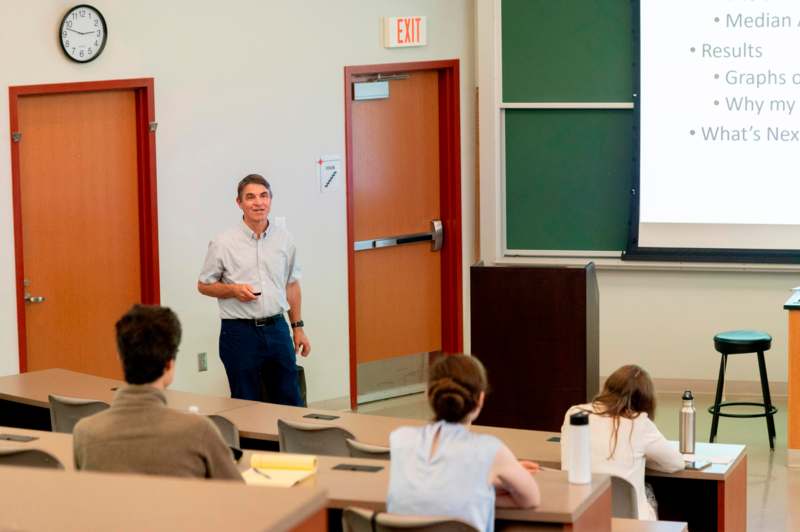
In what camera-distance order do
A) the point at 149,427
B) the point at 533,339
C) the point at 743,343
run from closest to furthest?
the point at 149,427 < the point at 533,339 < the point at 743,343

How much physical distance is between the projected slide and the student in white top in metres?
4.23

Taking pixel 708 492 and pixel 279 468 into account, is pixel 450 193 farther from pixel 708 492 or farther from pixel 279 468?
pixel 279 468

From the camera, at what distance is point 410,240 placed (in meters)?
8.84

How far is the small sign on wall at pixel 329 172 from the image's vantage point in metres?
8.16

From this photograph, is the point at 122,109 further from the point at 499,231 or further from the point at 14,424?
the point at 499,231

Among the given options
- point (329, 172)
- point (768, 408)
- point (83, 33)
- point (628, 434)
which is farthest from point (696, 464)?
point (329, 172)

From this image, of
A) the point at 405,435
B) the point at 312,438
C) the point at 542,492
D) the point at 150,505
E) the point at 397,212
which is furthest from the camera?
the point at 397,212

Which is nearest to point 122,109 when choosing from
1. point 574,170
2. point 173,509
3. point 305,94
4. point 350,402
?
point 305,94

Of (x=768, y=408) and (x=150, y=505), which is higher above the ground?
(x=150, y=505)

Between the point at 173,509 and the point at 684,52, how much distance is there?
22.3 ft

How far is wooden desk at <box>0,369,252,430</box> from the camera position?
5297 millimetres

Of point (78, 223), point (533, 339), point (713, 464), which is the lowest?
point (713, 464)

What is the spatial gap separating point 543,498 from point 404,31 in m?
5.58

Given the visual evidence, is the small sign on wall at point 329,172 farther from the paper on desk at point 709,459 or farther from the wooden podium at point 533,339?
the paper on desk at point 709,459
